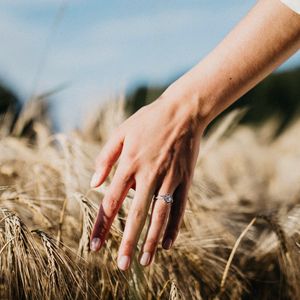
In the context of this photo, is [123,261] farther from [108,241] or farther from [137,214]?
[108,241]

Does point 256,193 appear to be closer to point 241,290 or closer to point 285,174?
point 285,174

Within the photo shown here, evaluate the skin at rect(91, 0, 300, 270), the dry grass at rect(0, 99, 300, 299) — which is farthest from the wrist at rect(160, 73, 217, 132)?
the dry grass at rect(0, 99, 300, 299)

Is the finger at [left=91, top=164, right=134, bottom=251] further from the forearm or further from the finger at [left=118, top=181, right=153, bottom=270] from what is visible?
the forearm

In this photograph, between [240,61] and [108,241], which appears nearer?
[240,61]

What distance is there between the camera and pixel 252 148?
3713mm

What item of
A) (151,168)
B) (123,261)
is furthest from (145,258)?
(151,168)

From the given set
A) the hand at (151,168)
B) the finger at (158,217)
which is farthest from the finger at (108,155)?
the finger at (158,217)

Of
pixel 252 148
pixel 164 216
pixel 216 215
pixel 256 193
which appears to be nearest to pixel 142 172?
pixel 164 216

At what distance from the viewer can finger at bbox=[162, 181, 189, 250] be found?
1105 millimetres

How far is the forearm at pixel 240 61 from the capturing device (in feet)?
3.54

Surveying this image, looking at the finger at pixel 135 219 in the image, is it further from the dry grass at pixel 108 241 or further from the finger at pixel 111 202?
the dry grass at pixel 108 241

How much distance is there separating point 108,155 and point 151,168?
10cm

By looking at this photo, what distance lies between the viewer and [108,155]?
3.67 feet

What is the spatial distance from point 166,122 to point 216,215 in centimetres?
78
